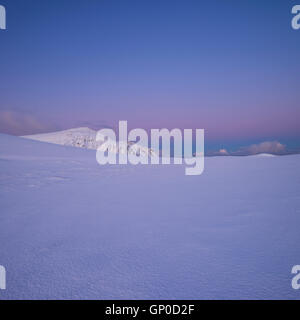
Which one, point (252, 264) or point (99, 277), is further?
→ point (252, 264)

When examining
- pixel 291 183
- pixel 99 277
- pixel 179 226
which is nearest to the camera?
pixel 99 277

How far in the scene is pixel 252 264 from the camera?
2062 millimetres

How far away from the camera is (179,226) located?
3.02 metres

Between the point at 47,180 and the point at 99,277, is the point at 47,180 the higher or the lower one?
the higher one

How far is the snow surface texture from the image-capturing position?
1782 mm

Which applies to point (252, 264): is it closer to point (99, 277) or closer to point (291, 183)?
point (99, 277)

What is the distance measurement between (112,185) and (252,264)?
4363mm

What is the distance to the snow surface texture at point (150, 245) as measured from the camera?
5.85 ft

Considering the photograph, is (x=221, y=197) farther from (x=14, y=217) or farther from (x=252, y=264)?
(x=14, y=217)

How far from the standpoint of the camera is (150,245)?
246cm
